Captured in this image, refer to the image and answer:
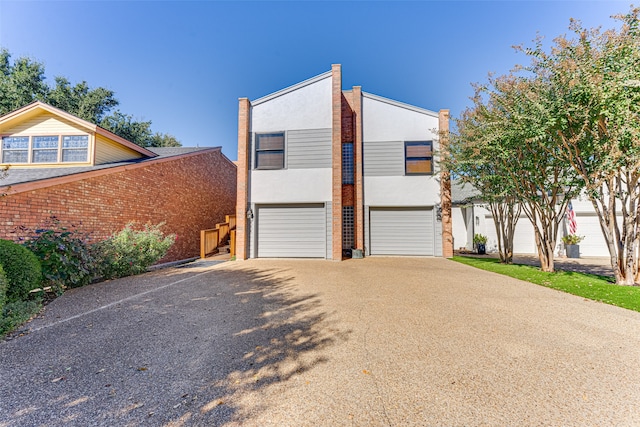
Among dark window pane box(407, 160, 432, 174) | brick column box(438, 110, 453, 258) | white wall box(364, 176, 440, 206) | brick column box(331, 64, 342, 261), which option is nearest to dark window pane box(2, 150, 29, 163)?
brick column box(331, 64, 342, 261)

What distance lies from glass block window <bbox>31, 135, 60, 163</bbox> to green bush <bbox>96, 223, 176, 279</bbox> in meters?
5.87

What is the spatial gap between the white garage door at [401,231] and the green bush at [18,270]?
10.8 meters

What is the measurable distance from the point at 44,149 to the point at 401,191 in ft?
48.9

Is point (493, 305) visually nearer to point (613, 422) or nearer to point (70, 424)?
point (613, 422)

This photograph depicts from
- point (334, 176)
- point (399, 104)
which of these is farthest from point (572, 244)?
point (334, 176)

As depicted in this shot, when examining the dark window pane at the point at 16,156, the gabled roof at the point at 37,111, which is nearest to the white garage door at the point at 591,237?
the gabled roof at the point at 37,111

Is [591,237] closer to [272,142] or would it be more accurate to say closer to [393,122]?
[393,122]

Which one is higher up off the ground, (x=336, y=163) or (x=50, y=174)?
(x=336, y=163)

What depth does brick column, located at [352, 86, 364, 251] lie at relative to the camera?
39.3ft

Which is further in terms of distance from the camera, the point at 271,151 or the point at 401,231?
the point at 401,231

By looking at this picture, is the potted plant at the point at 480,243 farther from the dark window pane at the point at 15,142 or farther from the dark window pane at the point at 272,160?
the dark window pane at the point at 15,142

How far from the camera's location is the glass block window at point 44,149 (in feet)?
Result: 33.2

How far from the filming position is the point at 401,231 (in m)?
12.2

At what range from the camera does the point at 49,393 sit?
232 centimetres
